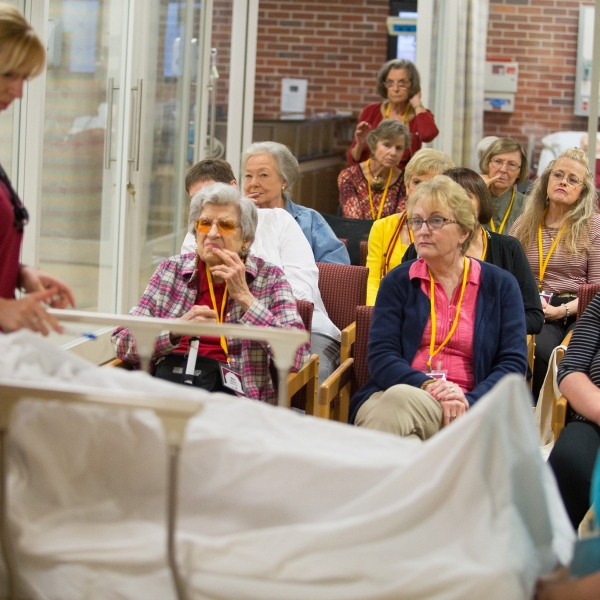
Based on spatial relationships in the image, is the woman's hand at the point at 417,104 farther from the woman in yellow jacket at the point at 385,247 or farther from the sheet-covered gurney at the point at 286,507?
the sheet-covered gurney at the point at 286,507

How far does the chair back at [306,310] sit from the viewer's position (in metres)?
3.08

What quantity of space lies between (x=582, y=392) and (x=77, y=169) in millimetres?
3023

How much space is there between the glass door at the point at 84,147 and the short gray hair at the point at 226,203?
64.4 inches

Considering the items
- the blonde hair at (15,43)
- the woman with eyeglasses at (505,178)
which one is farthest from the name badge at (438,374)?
the woman with eyeglasses at (505,178)

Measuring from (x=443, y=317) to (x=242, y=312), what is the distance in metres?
0.63

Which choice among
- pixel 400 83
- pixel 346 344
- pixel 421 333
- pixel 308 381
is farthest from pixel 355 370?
pixel 400 83

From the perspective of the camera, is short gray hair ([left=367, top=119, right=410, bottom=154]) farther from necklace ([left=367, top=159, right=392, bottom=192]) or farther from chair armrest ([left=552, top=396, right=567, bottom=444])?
chair armrest ([left=552, top=396, right=567, bottom=444])

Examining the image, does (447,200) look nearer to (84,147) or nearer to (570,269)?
(570,269)

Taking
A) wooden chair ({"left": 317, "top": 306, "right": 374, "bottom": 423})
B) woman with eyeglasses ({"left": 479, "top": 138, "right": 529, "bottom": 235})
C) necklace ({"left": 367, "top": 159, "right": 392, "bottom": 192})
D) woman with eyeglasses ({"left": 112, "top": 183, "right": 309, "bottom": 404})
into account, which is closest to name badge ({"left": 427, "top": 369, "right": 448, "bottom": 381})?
wooden chair ({"left": 317, "top": 306, "right": 374, "bottom": 423})

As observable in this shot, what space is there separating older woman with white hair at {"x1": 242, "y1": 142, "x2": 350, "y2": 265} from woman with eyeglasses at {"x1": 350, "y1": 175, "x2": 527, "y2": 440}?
1157 mm

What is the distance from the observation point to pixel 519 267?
3.43 metres

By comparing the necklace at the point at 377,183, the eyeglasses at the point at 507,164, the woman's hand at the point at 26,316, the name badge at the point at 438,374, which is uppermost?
the eyeglasses at the point at 507,164

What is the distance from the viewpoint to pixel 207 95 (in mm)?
6188

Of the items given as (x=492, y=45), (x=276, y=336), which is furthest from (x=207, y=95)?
(x=276, y=336)
